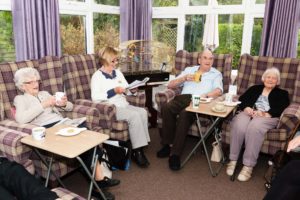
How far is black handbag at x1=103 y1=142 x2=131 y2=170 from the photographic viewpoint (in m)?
2.72

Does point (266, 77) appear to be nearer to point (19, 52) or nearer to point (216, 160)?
point (216, 160)

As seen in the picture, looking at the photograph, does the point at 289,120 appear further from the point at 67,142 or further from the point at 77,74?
the point at 77,74

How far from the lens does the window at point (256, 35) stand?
13.9ft

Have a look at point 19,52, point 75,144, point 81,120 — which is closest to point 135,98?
point 81,120

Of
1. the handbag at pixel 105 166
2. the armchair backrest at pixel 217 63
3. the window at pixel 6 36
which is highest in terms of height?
the window at pixel 6 36

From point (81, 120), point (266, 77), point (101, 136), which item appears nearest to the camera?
point (101, 136)

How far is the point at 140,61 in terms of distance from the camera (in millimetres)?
4504

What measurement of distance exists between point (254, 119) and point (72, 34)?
272cm

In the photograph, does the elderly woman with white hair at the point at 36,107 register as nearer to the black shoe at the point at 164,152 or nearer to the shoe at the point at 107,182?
the shoe at the point at 107,182

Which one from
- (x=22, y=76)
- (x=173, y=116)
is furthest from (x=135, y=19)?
(x=22, y=76)

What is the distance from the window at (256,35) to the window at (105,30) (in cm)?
219

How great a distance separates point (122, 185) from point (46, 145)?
1062 millimetres

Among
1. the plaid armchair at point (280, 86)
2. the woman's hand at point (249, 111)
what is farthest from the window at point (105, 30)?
the woman's hand at point (249, 111)

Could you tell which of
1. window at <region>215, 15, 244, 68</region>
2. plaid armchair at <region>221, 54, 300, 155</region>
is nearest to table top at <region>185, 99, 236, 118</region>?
plaid armchair at <region>221, 54, 300, 155</region>
